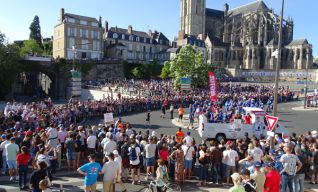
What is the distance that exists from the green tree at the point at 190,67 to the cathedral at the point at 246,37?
36917 millimetres

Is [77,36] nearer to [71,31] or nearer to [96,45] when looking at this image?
[71,31]

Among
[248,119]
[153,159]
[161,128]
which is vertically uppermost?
[248,119]

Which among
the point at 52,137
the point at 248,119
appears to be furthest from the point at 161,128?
the point at 52,137

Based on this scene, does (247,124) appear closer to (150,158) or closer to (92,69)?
(150,158)

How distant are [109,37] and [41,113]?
59.2m

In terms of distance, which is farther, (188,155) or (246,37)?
(246,37)

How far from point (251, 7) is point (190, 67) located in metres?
59.7

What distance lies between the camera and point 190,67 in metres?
47.0

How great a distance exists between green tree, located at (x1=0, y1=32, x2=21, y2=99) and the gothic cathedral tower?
61.4 meters

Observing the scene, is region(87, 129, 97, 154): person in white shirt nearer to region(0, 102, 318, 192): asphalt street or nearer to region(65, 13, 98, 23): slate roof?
region(0, 102, 318, 192): asphalt street

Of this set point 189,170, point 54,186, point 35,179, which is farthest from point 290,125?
point 35,179

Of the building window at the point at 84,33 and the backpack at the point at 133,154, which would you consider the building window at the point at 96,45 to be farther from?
the backpack at the point at 133,154

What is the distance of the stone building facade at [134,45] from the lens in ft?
253

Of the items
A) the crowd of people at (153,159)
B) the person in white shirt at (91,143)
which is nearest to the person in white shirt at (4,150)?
the crowd of people at (153,159)
